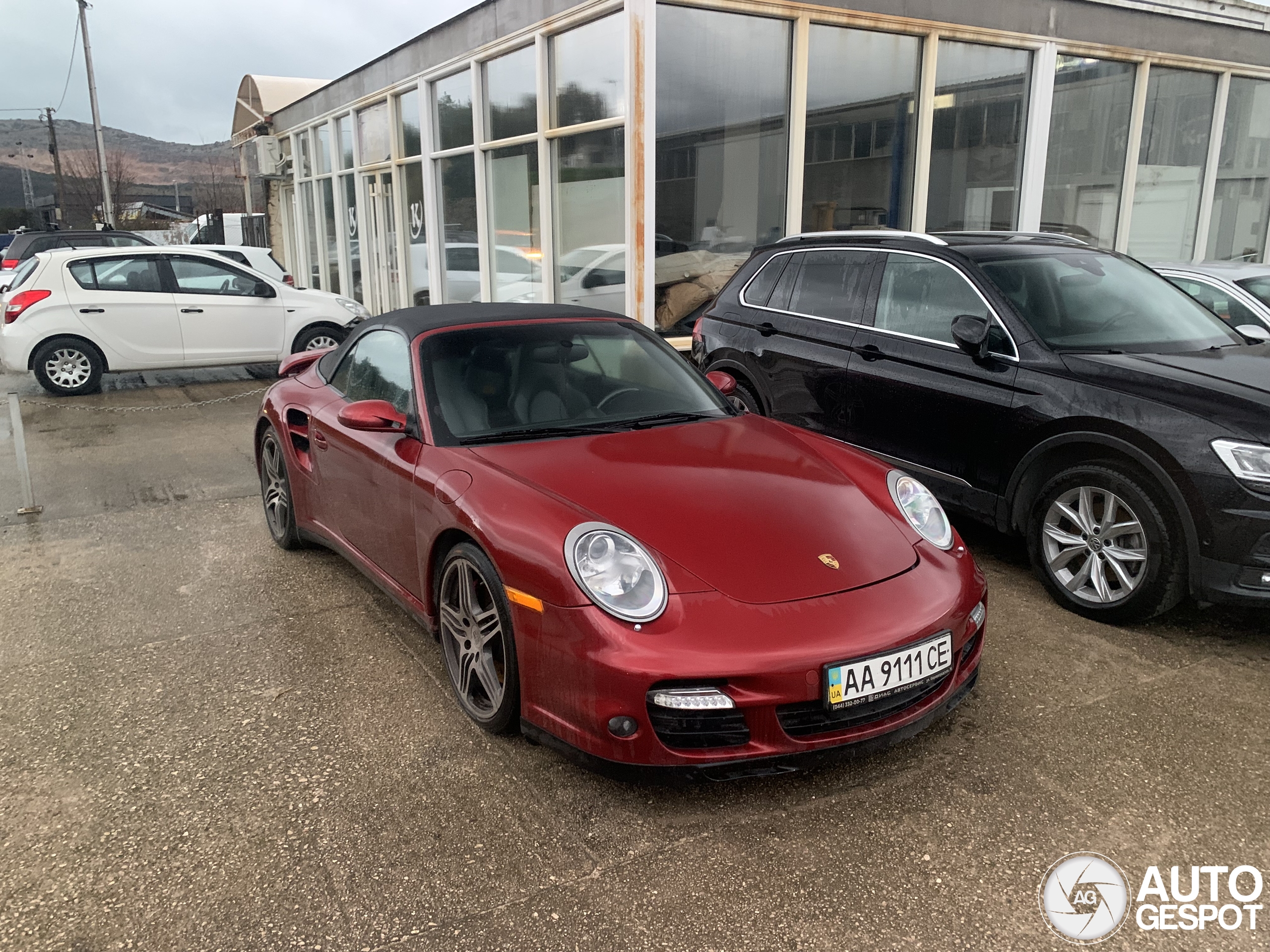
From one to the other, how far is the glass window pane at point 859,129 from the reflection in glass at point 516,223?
10.4ft

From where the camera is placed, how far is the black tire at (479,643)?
299 centimetres

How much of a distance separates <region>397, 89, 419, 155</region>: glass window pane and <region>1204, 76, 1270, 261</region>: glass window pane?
37.2 ft

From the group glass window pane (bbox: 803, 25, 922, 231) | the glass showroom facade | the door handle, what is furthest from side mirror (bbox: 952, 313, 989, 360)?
glass window pane (bbox: 803, 25, 922, 231)

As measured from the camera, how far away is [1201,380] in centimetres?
404

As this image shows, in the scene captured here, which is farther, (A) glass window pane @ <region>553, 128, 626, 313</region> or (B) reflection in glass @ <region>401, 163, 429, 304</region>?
(B) reflection in glass @ <region>401, 163, 429, 304</region>

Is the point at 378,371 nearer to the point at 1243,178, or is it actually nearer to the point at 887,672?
the point at 887,672

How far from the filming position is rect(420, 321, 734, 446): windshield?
144 inches

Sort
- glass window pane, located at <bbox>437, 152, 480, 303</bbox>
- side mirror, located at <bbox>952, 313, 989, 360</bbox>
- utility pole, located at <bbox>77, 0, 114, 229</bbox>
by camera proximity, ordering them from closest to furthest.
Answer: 1. side mirror, located at <bbox>952, 313, 989, 360</bbox>
2. glass window pane, located at <bbox>437, 152, 480, 303</bbox>
3. utility pole, located at <bbox>77, 0, 114, 229</bbox>

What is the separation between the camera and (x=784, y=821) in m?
2.76

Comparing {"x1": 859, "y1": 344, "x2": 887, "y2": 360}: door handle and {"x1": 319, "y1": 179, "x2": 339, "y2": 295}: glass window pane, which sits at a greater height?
{"x1": 319, "y1": 179, "x2": 339, "y2": 295}: glass window pane

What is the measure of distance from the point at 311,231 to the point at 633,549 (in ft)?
64.2

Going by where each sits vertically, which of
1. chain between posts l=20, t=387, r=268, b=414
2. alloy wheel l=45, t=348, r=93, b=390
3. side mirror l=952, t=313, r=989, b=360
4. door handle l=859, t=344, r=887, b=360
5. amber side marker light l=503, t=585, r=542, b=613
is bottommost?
chain between posts l=20, t=387, r=268, b=414

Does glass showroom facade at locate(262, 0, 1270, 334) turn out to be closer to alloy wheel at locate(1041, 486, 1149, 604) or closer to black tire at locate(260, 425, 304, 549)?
black tire at locate(260, 425, 304, 549)

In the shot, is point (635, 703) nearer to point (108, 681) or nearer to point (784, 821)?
point (784, 821)
